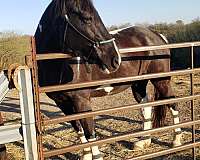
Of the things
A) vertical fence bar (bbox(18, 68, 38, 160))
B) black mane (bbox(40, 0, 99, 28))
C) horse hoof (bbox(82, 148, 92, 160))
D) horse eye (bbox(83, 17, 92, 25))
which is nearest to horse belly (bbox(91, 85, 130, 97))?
horse hoof (bbox(82, 148, 92, 160))

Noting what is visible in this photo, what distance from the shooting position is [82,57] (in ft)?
14.0

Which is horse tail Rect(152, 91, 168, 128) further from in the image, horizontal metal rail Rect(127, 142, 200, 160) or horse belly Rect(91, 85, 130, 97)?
horizontal metal rail Rect(127, 142, 200, 160)

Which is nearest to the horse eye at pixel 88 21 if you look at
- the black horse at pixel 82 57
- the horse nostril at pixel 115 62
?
the black horse at pixel 82 57

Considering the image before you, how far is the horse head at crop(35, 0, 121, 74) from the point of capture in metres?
3.85

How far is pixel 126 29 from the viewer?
6.39 meters

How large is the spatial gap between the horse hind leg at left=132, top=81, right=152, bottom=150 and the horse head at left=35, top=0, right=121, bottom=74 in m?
2.00

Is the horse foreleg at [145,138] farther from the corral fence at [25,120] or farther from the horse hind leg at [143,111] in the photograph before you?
the corral fence at [25,120]

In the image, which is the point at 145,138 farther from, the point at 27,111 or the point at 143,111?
the point at 27,111

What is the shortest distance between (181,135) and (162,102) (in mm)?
2258

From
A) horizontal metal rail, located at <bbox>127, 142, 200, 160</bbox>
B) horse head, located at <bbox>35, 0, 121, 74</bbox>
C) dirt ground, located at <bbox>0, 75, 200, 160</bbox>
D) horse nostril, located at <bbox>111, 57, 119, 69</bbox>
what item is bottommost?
dirt ground, located at <bbox>0, 75, 200, 160</bbox>

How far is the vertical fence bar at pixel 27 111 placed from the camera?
9.39 feet

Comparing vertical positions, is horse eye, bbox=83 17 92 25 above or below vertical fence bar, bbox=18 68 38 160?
above

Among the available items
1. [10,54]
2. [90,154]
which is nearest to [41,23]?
[90,154]

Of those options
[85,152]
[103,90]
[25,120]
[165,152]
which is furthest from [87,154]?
[25,120]
